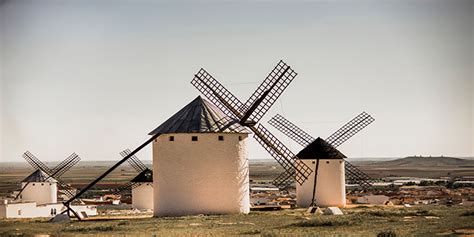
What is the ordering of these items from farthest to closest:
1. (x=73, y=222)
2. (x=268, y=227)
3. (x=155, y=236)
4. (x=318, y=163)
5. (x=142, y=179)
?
(x=142, y=179) < (x=318, y=163) < (x=73, y=222) < (x=268, y=227) < (x=155, y=236)

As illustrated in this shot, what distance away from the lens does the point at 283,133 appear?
39594 millimetres

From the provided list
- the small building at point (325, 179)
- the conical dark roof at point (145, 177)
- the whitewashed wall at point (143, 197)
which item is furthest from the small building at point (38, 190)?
the small building at point (325, 179)

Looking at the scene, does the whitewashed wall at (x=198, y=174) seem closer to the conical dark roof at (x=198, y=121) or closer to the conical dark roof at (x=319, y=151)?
the conical dark roof at (x=198, y=121)

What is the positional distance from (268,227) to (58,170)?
3047 cm

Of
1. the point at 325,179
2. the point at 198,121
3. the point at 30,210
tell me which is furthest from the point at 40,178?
the point at 198,121

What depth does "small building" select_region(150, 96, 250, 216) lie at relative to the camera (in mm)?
30281

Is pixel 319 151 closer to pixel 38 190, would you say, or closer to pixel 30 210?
pixel 30 210

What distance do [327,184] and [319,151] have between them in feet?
5.72

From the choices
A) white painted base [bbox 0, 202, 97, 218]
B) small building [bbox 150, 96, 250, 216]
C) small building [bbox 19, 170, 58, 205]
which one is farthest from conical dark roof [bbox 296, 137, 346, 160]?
small building [bbox 19, 170, 58, 205]

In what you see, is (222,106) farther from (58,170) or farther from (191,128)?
(58,170)

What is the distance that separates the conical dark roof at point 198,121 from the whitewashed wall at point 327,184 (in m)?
7.20

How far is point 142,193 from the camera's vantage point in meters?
43.6

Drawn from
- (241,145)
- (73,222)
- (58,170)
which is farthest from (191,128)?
(58,170)

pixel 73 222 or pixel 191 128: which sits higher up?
pixel 191 128
